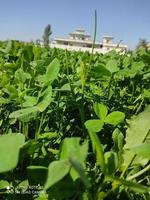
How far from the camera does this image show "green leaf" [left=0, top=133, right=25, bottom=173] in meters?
0.44

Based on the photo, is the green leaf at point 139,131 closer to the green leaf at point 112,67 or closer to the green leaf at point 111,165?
the green leaf at point 111,165

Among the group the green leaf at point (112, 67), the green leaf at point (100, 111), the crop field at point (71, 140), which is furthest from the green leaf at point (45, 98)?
the green leaf at point (112, 67)

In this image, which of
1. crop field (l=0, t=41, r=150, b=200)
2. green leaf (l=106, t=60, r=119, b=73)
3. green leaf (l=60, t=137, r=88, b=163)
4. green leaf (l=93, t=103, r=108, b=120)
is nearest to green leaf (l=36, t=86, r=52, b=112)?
crop field (l=0, t=41, r=150, b=200)

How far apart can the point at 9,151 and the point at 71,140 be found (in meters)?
0.11

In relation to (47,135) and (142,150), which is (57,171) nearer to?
(142,150)

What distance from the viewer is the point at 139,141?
74 cm

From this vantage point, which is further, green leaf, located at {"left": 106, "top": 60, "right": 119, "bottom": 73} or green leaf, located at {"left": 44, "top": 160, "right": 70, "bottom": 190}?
green leaf, located at {"left": 106, "top": 60, "right": 119, "bottom": 73}

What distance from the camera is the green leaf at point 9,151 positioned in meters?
0.44

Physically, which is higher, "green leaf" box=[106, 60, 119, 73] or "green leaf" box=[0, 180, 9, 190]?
"green leaf" box=[106, 60, 119, 73]

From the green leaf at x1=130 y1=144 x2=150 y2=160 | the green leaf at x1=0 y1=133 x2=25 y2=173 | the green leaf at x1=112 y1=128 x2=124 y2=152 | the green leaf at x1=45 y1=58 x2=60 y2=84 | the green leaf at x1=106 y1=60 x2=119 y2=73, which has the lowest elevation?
the green leaf at x1=112 y1=128 x2=124 y2=152

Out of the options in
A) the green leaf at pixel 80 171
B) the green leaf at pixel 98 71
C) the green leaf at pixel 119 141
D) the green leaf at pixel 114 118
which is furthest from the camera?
the green leaf at pixel 98 71

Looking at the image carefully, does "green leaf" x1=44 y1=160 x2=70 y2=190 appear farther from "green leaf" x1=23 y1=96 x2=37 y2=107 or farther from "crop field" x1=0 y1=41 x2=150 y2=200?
"green leaf" x1=23 y1=96 x2=37 y2=107

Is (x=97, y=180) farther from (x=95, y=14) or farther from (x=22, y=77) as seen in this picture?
(x=22, y=77)

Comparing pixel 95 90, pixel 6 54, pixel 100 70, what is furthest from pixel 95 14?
pixel 6 54
